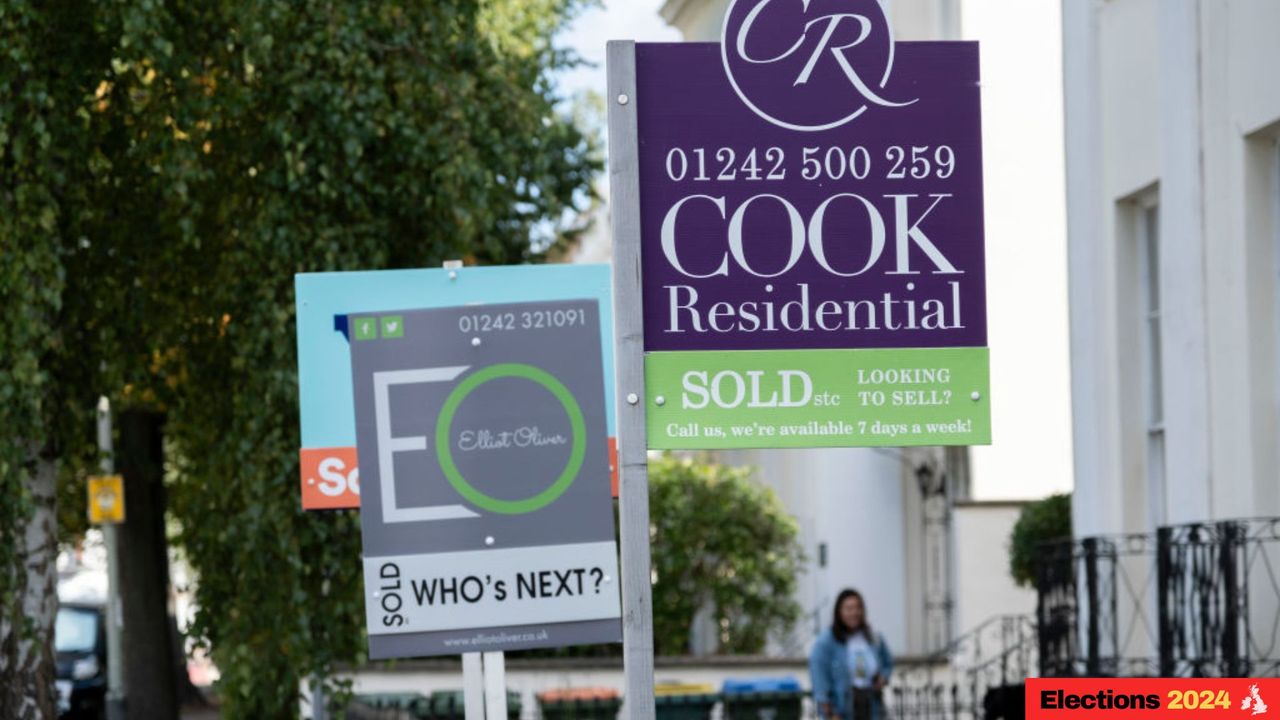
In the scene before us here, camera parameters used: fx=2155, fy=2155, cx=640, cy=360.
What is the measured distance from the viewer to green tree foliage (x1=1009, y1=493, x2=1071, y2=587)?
20.3 metres

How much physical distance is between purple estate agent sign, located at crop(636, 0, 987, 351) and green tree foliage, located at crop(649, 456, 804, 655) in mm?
22439

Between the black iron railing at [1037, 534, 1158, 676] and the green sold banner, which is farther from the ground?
the green sold banner

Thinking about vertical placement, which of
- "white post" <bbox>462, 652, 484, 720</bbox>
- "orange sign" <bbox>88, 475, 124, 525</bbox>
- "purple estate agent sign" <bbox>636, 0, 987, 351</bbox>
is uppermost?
"purple estate agent sign" <bbox>636, 0, 987, 351</bbox>

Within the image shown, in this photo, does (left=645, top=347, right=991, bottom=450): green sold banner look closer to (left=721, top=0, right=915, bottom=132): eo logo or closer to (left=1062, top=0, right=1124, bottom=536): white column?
(left=721, top=0, right=915, bottom=132): eo logo

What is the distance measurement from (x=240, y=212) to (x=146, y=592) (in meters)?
10.7

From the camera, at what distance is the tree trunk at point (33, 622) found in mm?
12602

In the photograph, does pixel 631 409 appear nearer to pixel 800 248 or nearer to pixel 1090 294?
pixel 800 248

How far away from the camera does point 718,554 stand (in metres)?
28.5

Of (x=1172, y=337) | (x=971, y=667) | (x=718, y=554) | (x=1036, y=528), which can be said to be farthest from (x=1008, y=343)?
(x=1172, y=337)

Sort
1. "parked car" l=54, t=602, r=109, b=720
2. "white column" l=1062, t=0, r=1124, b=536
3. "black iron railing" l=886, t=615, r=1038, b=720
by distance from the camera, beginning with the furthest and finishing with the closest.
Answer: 1. "parked car" l=54, t=602, r=109, b=720
2. "black iron railing" l=886, t=615, r=1038, b=720
3. "white column" l=1062, t=0, r=1124, b=536

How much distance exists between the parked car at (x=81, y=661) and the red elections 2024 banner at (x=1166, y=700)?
22.0 m

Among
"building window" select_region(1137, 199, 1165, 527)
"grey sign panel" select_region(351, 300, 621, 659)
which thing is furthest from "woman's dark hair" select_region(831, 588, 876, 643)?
"grey sign panel" select_region(351, 300, 621, 659)

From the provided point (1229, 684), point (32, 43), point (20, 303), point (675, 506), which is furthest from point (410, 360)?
point (675, 506)

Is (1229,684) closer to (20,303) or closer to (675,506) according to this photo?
(20,303)
